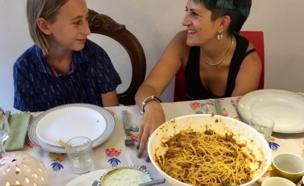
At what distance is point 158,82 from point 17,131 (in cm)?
58

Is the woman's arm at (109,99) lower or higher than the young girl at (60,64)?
lower

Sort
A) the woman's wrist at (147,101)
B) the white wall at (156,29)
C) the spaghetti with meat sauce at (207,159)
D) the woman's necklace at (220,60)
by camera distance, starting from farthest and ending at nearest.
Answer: the white wall at (156,29) → the woman's necklace at (220,60) → the woman's wrist at (147,101) → the spaghetti with meat sauce at (207,159)

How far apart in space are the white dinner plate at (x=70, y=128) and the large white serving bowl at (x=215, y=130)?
0.69 ft

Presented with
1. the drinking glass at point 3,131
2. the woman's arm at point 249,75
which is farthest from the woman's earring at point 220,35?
the drinking glass at point 3,131

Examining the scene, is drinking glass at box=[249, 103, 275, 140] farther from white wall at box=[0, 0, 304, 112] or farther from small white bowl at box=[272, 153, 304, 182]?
white wall at box=[0, 0, 304, 112]

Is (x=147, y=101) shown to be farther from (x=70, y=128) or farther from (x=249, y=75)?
(x=249, y=75)

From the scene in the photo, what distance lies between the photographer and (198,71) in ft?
5.58

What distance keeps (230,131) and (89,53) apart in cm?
72

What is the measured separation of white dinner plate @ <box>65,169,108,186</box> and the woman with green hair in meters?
0.37

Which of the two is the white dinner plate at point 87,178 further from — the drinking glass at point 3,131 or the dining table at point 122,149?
the drinking glass at point 3,131

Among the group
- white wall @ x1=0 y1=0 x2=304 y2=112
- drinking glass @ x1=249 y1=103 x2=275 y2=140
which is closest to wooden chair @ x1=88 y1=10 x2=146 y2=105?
white wall @ x1=0 y1=0 x2=304 y2=112

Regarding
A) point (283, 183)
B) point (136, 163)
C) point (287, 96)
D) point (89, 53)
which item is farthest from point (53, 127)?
point (287, 96)

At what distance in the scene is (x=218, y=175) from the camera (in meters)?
0.97

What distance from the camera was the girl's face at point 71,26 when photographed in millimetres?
1444
